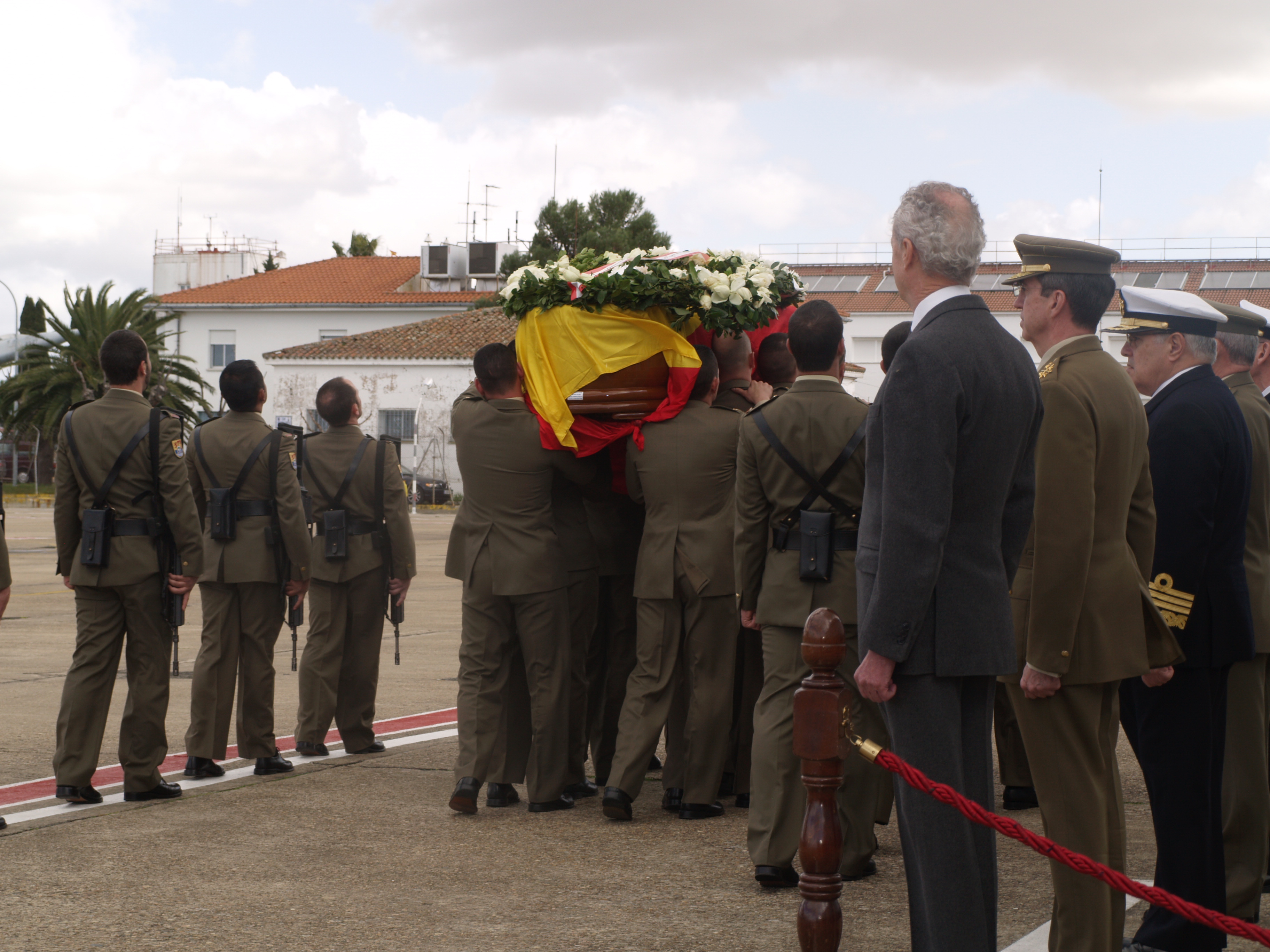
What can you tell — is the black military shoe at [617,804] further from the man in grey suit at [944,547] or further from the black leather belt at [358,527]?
the man in grey suit at [944,547]

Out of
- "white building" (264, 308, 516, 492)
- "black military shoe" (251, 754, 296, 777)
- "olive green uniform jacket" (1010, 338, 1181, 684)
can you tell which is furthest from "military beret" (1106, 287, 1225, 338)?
"white building" (264, 308, 516, 492)

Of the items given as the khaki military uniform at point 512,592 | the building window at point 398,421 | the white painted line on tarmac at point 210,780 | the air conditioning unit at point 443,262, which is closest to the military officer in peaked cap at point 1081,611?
the khaki military uniform at point 512,592

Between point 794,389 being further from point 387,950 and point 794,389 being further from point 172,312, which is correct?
point 172,312

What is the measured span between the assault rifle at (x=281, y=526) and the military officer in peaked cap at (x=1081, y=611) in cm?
429

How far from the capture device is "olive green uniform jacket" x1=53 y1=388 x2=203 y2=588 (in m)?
6.34

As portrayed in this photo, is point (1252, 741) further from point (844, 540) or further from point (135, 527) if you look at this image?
point (135, 527)

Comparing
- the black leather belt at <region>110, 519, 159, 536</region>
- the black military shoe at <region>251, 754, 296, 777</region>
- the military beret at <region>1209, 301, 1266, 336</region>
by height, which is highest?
the military beret at <region>1209, 301, 1266, 336</region>

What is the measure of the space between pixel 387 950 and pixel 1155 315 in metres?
3.29

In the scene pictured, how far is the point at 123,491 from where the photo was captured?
21.1 ft

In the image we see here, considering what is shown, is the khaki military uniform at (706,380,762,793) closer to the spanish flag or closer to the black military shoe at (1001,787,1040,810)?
the spanish flag

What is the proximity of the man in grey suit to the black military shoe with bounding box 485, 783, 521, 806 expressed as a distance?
315 cm

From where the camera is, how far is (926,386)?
11.1 feet

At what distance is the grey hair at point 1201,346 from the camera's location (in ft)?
14.7

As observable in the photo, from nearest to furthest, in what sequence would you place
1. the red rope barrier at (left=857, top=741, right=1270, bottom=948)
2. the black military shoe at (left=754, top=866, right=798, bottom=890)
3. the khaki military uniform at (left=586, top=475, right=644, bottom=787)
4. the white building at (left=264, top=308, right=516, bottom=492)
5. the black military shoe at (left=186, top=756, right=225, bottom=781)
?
1. the red rope barrier at (left=857, top=741, right=1270, bottom=948)
2. the black military shoe at (left=754, top=866, right=798, bottom=890)
3. the khaki military uniform at (left=586, top=475, right=644, bottom=787)
4. the black military shoe at (left=186, top=756, right=225, bottom=781)
5. the white building at (left=264, top=308, right=516, bottom=492)
